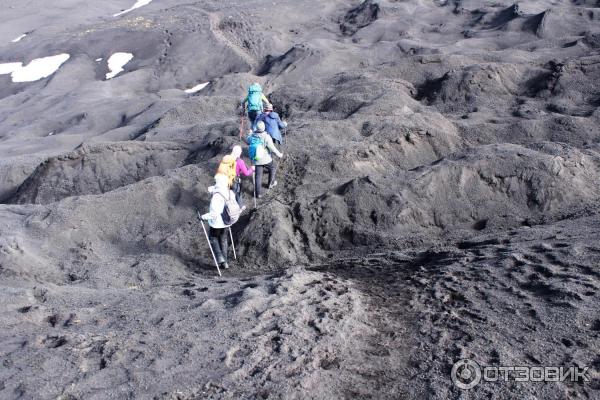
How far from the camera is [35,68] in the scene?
2877 centimetres

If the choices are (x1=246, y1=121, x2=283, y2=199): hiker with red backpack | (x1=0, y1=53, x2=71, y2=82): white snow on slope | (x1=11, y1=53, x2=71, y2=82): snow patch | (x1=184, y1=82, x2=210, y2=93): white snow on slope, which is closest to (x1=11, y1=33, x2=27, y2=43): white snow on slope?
(x1=0, y1=53, x2=71, y2=82): white snow on slope

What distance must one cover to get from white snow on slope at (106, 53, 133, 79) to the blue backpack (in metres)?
21.7

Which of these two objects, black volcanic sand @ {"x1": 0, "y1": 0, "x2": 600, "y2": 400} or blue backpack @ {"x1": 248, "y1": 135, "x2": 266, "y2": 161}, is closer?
black volcanic sand @ {"x1": 0, "y1": 0, "x2": 600, "y2": 400}

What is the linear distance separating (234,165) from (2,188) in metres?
10.4

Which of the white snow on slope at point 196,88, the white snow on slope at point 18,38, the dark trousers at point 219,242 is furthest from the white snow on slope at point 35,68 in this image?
the dark trousers at point 219,242

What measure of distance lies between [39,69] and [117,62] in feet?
16.6

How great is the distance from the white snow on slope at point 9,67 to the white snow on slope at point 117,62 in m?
6.12

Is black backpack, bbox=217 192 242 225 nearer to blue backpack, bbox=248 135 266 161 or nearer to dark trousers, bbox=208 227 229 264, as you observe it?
dark trousers, bbox=208 227 229 264

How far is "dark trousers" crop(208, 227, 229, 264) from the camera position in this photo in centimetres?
753

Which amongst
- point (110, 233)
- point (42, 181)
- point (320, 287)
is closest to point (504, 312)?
point (320, 287)

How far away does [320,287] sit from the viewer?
563 centimetres

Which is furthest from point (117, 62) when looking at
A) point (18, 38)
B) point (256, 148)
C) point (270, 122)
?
point (256, 148)

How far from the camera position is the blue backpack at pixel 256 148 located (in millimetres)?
8610

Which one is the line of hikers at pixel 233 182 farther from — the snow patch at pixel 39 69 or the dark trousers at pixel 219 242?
the snow patch at pixel 39 69
